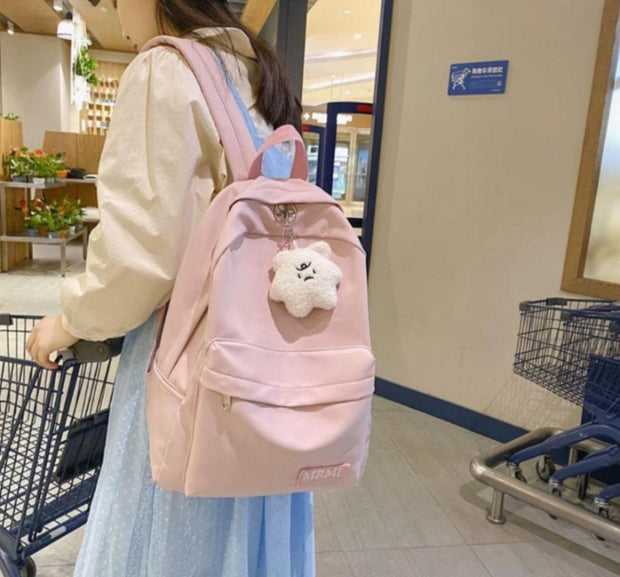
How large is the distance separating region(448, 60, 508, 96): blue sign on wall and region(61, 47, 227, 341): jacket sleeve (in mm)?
2088

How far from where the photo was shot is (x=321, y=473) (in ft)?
2.81

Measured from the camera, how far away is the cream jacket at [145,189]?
2.72 ft

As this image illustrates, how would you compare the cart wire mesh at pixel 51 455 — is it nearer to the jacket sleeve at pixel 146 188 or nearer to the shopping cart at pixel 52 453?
the shopping cart at pixel 52 453

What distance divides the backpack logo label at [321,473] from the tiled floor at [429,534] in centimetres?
102

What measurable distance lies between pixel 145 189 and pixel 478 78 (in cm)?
223

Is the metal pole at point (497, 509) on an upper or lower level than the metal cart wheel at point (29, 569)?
lower

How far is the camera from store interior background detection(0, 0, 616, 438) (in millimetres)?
2447

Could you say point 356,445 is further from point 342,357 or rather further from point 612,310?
point 612,310

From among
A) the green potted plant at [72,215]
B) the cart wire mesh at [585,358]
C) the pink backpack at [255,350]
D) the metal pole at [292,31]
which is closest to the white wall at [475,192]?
the cart wire mesh at [585,358]

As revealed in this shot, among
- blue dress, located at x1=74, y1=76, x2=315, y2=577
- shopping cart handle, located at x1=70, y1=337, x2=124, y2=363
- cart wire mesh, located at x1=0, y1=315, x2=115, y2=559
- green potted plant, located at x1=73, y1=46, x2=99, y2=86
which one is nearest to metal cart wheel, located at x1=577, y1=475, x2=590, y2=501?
blue dress, located at x1=74, y1=76, x2=315, y2=577

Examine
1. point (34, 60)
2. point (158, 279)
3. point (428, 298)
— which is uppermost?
point (34, 60)

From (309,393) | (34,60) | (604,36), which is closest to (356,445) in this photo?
(309,393)

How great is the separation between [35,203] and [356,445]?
558cm

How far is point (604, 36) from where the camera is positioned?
227cm
